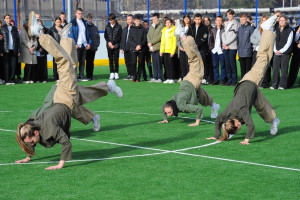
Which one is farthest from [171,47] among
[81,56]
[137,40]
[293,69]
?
[293,69]

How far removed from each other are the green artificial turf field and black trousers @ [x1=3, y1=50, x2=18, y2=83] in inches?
225

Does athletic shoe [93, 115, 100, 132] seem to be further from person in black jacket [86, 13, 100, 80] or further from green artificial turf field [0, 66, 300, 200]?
person in black jacket [86, 13, 100, 80]

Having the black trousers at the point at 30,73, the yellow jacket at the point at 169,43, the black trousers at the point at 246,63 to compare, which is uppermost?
the yellow jacket at the point at 169,43

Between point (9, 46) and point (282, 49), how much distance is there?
28.5 feet

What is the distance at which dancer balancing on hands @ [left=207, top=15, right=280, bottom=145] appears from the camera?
9422 millimetres

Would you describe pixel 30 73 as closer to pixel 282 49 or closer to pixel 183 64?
pixel 183 64

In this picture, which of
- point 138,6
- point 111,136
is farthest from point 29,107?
point 138,6

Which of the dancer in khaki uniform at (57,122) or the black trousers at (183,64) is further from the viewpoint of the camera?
the black trousers at (183,64)

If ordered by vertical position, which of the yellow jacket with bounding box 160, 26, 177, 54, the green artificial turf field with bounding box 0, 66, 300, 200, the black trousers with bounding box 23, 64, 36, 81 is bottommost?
the green artificial turf field with bounding box 0, 66, 300, 200

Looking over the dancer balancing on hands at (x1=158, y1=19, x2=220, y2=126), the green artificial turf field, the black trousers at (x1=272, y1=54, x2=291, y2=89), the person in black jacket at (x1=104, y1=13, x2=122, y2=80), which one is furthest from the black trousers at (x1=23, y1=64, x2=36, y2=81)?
the dancer balancing on hands at (x1=158, y1=19, x2=220, y2=126)

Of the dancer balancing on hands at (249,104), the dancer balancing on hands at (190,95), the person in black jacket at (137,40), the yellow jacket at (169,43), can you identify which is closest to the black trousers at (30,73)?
the person in black jacket at (137,40)

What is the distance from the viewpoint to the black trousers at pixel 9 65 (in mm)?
18609

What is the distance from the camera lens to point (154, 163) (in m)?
8.41

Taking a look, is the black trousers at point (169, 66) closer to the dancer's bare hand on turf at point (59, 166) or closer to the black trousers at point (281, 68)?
the black trousers at point (281, 68)
